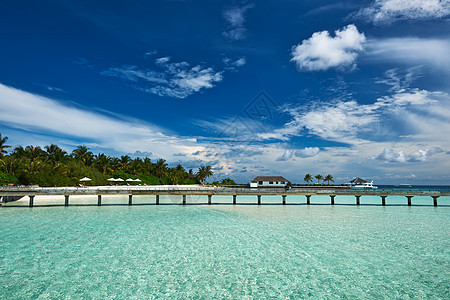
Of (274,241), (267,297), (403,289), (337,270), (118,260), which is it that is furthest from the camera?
(274,241)

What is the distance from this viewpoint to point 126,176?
76.4 meters

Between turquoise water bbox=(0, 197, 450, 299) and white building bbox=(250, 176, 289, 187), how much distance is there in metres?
49.2

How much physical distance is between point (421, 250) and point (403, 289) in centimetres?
764

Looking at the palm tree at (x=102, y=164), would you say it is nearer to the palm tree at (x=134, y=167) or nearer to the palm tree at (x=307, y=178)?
the palm tree at (x=134, y=167)

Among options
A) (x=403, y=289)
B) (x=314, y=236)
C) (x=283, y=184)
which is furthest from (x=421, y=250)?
(x=283, y=184)

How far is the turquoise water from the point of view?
10.6 metres

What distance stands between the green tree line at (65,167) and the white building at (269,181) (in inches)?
1357

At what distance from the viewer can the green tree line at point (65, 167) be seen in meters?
50.9

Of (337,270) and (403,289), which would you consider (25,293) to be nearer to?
(337,270)

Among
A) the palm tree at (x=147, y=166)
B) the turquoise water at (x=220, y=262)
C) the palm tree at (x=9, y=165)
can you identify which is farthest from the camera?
the palm tree at (x=147, y=166)

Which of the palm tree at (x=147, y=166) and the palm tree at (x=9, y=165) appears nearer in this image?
the palm tree at (x=9, y=165)

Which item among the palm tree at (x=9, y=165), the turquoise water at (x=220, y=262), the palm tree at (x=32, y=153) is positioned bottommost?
the turquoise water at (x=220, y=262)

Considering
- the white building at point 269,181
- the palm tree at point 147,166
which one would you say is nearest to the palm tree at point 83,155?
the palm tree at point 147,166

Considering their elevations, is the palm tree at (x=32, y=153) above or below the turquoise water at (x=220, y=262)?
above
